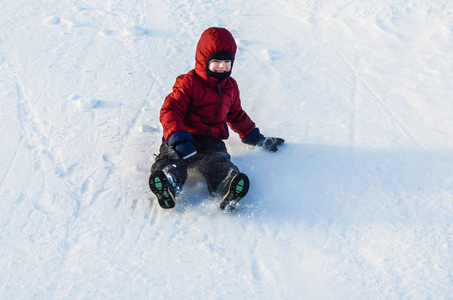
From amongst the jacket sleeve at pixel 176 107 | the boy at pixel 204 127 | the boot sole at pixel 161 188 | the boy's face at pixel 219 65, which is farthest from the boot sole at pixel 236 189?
the boy's face at pixel 219 65

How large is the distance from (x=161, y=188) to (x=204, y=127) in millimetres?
612

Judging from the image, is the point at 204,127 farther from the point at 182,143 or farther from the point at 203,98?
the point at 182,143

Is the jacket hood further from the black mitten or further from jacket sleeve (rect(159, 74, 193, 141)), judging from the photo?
the black mitten

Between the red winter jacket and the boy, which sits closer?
the boy

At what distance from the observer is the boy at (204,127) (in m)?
2.34

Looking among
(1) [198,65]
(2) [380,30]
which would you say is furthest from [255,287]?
(2) [380,30]

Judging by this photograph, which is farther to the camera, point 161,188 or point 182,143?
point 182,143

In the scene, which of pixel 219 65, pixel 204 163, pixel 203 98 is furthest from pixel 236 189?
pixel 219 65

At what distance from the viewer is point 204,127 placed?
107 inches

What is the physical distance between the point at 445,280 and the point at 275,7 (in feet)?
12.0

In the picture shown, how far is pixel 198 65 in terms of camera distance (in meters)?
2.61

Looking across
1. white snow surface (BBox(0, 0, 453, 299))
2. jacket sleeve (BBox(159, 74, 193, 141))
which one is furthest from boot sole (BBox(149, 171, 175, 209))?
jacket sleeve (BBox(159, 74, 193, 141))

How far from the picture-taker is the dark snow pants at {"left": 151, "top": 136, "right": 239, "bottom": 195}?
2.44 meters

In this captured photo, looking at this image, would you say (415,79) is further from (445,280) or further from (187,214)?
(187,214)
